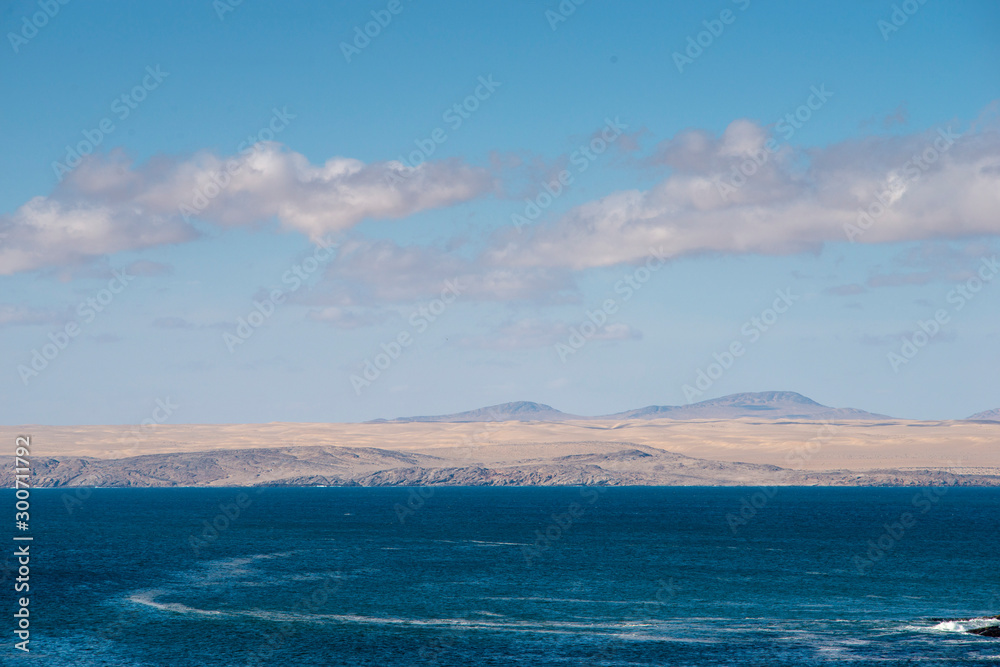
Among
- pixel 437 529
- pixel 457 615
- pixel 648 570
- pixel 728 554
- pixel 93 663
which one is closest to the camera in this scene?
pixel 93 663

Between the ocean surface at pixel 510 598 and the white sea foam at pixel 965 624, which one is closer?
the ocean surface at pixel 510 598

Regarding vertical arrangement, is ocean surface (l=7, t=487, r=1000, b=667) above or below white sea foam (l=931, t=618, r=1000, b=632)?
below

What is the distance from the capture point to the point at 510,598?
294ft

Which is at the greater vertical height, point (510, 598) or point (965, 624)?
point (965, 624)

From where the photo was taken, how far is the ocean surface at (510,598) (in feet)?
222

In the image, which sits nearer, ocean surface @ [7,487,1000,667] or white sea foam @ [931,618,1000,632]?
ocean surface @ [7,487,1000,667]

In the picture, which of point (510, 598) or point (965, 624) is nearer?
point (965, 624)

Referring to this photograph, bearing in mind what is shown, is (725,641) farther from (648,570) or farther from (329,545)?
(329,545)

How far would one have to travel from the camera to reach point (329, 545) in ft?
452

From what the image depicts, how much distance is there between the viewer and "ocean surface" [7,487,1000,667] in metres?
67.7

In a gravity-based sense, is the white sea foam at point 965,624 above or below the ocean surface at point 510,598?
above

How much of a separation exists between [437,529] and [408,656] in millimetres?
102864

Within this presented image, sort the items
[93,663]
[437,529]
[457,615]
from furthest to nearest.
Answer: [437,529]
[457,615]
[93,663]

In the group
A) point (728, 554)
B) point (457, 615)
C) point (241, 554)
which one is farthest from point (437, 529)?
point (457, 615)
